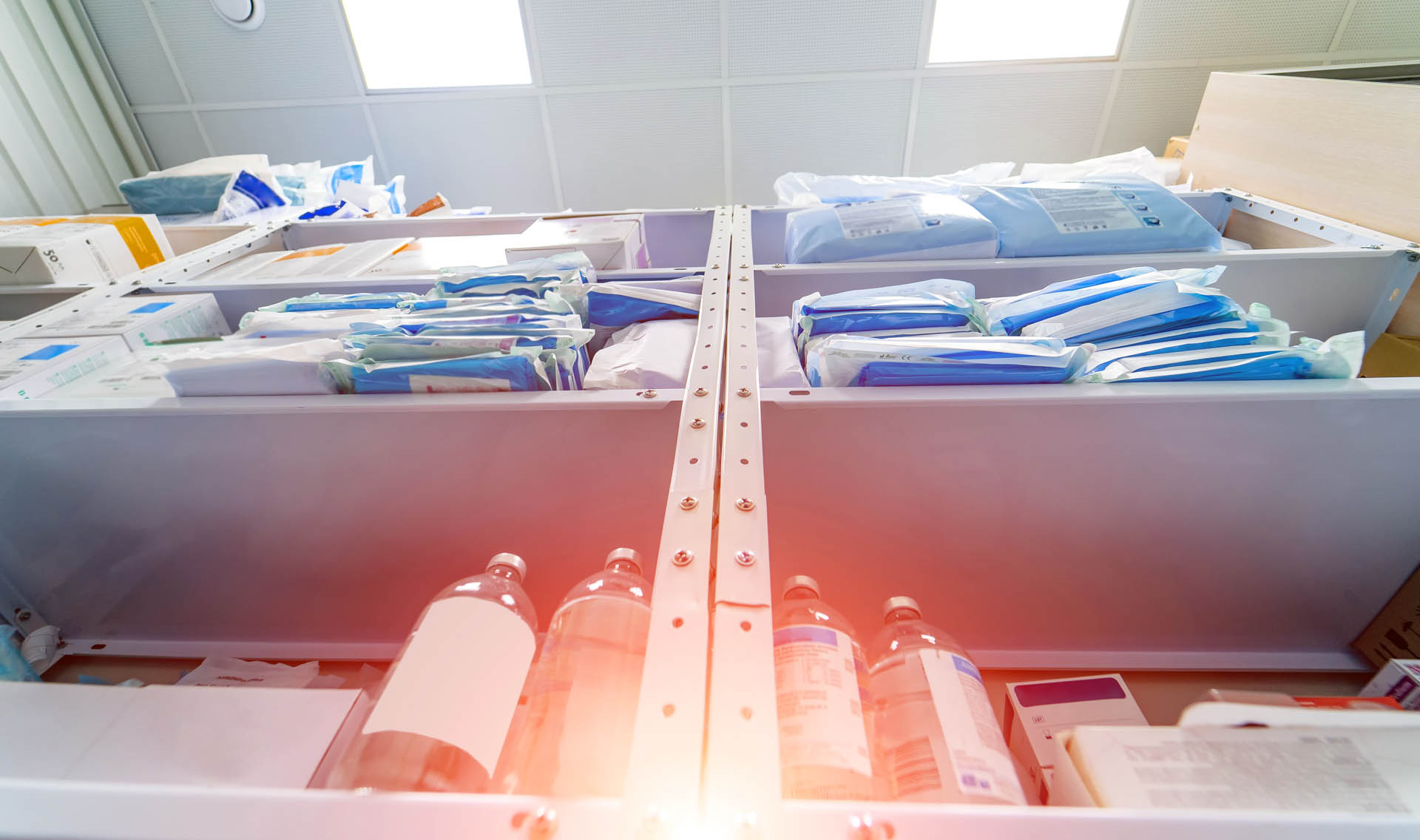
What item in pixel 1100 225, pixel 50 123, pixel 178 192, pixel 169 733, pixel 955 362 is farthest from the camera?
pixel 50 123

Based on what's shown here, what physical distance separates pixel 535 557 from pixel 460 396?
0.27m

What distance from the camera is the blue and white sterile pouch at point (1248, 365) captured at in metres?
0.70

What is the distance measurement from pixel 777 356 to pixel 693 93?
266 cm

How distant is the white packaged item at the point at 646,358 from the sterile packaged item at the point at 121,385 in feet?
1.94

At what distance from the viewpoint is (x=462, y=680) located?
458 millimetres

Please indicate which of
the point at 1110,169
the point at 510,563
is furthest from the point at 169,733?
the point at 1110,169

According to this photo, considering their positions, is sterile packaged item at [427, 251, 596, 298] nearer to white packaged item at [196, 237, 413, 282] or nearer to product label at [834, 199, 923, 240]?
white packaged item at [196, 237, 413, 282]

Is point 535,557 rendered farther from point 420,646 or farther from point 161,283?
point 161,283

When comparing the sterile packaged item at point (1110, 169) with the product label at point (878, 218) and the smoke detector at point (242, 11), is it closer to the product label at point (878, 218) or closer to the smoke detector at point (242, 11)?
the product label at point (878, 218)

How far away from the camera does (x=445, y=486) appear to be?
79 centimetres

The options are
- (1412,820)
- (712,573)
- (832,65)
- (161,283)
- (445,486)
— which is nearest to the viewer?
(1412,820)

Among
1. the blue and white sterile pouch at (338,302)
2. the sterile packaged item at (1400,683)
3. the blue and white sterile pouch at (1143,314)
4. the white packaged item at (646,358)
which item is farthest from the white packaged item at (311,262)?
the sterile packaged item at (1400,683)

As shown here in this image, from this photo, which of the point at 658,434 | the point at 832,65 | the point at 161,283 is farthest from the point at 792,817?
the point at 832,65

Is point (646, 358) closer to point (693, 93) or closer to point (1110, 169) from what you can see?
point (1110, 169)
